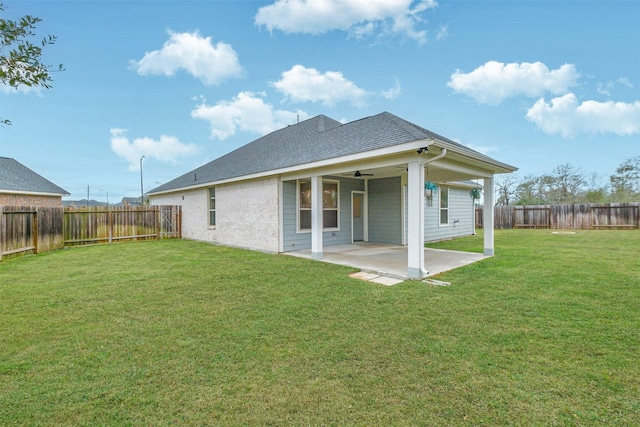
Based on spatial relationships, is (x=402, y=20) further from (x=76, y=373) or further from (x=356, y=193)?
(x=76, y=373)

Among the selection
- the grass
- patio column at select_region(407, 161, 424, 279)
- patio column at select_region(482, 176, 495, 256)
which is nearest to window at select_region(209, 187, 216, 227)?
the grass

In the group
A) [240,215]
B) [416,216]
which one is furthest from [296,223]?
[416,216]

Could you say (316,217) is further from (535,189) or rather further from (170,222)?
(535,189)

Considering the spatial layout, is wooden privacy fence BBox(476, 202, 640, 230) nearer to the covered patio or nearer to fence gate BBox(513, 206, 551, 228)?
fence gate BBox(513, 206, 551, 228)

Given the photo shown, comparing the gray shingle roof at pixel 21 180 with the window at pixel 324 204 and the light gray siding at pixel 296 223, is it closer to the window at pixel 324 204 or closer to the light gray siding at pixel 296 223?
the light gray siding at pixel 296 223

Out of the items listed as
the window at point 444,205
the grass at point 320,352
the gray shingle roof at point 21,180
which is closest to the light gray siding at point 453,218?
the window at point 444,205

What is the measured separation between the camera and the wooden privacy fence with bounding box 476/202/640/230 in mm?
16438

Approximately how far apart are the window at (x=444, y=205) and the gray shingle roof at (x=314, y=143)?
221 inches

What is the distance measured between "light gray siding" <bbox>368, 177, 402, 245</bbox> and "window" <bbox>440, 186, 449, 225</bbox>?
318 cm

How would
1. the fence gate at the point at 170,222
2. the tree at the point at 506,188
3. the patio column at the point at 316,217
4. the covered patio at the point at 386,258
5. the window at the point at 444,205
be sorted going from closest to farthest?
the covered patio at the point at 386,258 < the patio column at the point at 316,217 < the window at the point at 444,205 < the fence gate at the point at 170,222 < the tree at the point at 506,188

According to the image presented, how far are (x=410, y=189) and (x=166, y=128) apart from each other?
1812 centimetres

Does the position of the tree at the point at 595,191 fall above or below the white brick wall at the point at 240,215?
above

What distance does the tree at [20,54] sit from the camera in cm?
205

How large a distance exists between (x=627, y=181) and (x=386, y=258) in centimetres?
2538
